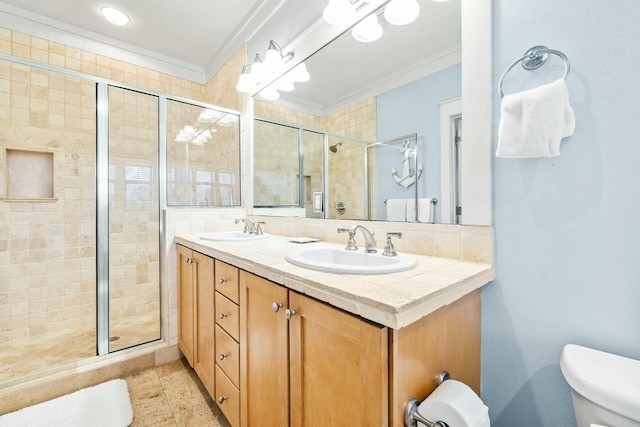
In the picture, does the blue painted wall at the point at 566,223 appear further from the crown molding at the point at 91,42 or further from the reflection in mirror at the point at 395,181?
the crown molding at the point at 91,42

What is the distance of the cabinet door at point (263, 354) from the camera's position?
0.84 m

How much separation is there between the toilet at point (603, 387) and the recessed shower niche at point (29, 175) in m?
3.08

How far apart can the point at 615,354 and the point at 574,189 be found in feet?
1.40

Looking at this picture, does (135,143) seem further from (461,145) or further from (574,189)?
(574,189)

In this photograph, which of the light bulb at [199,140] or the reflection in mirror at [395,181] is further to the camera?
the light bulb at [199,140]

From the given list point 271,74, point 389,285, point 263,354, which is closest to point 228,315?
point 263,354

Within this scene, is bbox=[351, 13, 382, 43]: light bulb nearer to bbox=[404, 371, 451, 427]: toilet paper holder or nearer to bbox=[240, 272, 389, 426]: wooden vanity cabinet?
bbox=[240, 272, 389, 426]: wooden vanity cabinet

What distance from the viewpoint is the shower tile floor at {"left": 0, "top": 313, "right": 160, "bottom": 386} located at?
5.39 ft

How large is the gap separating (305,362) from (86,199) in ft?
8.04

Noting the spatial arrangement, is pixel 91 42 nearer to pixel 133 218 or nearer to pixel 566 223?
pixel 133 218

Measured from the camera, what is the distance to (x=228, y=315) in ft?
3.84

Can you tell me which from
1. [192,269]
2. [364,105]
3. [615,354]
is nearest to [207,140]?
[192,269]

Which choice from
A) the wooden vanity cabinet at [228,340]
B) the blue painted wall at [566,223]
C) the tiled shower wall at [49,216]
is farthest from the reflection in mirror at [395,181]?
the tiled shower wall at [49,216]

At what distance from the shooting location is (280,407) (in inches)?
33.4
